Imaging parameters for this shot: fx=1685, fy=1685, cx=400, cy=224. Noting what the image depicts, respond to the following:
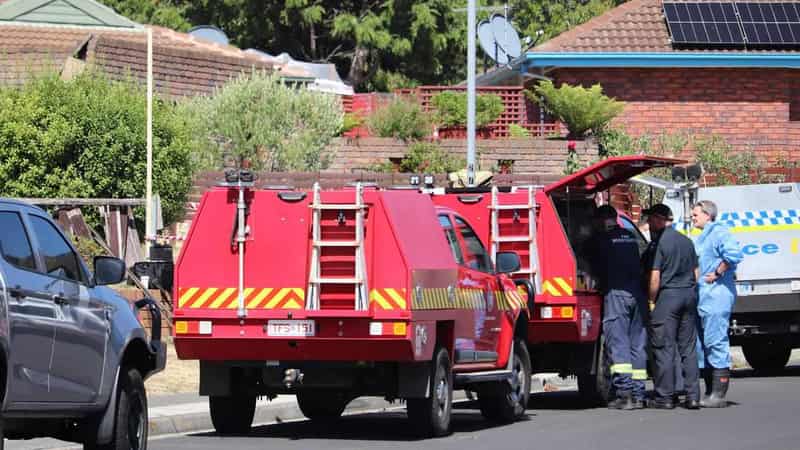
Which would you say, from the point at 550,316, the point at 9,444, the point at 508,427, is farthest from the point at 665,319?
the point at 9,444

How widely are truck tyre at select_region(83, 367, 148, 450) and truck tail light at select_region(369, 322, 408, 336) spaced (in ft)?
7.78

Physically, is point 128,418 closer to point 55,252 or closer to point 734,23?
point 55,252

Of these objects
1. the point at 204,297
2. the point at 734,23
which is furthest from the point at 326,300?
the point at 734,23

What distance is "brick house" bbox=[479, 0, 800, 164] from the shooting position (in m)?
38.8

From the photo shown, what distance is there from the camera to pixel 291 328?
1401 centimetres

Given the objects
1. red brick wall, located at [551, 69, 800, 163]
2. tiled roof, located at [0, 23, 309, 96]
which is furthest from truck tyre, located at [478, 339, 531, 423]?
red brick wall, located at [551, 69, 800, 163]

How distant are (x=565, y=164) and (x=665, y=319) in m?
17.0

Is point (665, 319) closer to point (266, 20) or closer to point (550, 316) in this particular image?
point (550, 316)

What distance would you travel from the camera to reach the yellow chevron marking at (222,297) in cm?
→ 1423

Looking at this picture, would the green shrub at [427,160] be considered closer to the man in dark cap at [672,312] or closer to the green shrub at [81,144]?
the green shrub at [81,144]

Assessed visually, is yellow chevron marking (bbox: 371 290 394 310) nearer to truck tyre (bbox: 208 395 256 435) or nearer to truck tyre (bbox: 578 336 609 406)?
truck tyre (bbox: 208 395 256 435)

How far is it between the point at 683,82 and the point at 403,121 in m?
7.07

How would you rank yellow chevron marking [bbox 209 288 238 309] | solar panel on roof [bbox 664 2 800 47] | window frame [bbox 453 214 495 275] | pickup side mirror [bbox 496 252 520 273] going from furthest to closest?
solar panel on roof [bbox 664 2 800 47], pickup side mirror [bbox 496 252 520 273], window frame [bbox 453 214 495 275], yellow chevron marking [bbox 209 288 238 309]

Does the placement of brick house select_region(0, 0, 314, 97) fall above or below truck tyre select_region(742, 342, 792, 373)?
above
